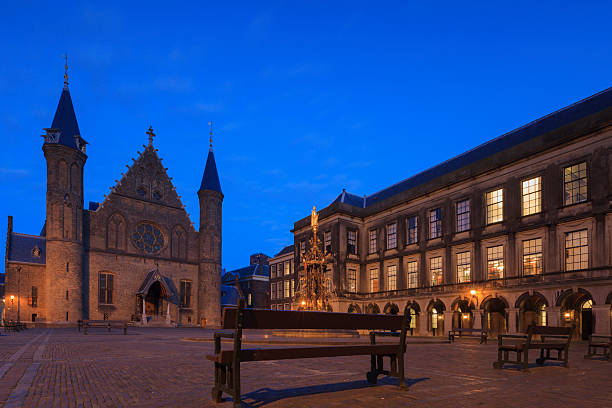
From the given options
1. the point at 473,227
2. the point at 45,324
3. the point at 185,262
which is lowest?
the point at 45,324

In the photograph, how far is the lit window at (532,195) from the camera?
93.5 ft

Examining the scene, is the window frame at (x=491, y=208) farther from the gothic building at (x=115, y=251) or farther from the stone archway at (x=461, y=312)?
the gothic building at (x=115, y=251)

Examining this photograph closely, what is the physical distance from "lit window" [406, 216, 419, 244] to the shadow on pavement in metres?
31.4

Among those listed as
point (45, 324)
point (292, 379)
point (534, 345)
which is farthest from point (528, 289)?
point (45, 324)

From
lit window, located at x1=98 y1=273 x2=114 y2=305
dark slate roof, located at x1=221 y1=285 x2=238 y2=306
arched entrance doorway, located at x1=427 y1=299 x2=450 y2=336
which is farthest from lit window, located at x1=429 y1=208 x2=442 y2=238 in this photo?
dark slate roof, located at x1=221 y1=285 x2=238 y2=306

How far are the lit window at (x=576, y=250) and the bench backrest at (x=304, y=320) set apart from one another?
78.3ft

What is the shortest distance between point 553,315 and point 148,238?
40.1 metres

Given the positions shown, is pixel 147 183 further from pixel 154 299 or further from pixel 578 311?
pixel 578 311

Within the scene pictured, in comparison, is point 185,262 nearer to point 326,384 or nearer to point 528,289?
point 528,289

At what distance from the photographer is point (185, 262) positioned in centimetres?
5153

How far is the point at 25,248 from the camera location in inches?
1683

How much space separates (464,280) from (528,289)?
5857mm

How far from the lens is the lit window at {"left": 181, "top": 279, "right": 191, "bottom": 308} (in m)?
50.5

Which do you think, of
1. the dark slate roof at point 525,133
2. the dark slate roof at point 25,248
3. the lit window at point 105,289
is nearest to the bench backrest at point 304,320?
the dark slate roof at point 525,133
